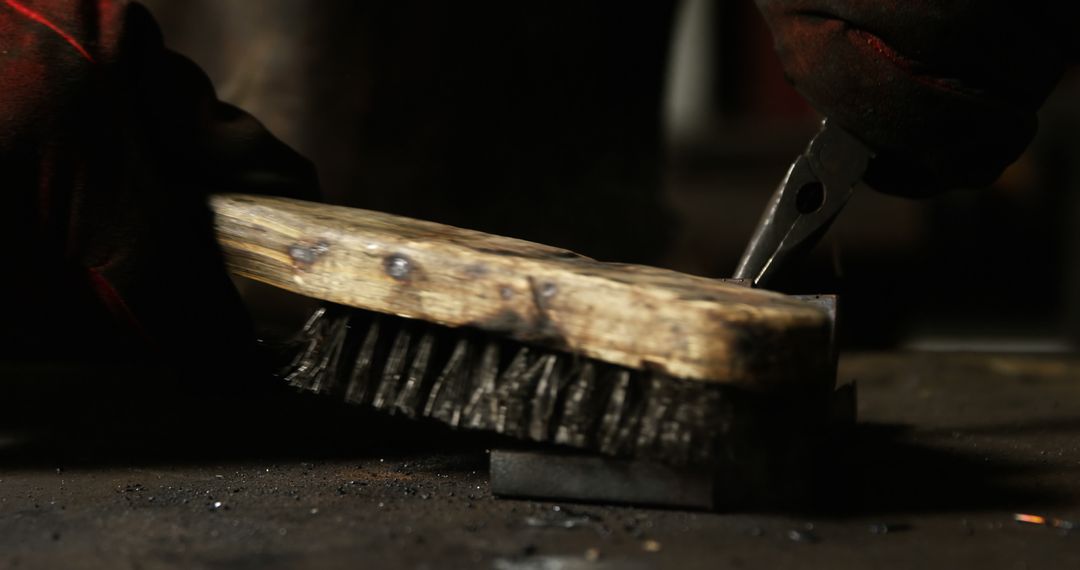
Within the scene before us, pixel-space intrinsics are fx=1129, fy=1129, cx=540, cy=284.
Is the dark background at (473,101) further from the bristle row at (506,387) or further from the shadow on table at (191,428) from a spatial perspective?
the bristle row at (506,387)

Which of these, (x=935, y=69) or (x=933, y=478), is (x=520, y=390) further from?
(x=935, y=69)

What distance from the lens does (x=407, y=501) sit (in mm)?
1025

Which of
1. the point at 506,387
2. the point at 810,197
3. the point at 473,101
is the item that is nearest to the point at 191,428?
the point at 506,387

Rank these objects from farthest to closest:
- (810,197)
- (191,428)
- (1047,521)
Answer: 1. (191,428)
2. (810,197)
3. (1047,521)

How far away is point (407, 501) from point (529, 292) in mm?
231

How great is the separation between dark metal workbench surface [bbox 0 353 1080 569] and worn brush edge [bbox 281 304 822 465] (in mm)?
72

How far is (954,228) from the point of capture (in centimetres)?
392

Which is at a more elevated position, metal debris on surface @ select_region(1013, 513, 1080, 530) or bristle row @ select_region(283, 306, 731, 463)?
metal debris on surface @ select_region(1013, 513, 1080, 530)

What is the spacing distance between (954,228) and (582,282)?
3.31m

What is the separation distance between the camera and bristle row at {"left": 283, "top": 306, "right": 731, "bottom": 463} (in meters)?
0.92

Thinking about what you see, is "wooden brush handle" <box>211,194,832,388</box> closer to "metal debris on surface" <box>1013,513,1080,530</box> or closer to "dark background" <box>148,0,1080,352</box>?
"metal debris on surface" <box>1013,513,1080,530</box>

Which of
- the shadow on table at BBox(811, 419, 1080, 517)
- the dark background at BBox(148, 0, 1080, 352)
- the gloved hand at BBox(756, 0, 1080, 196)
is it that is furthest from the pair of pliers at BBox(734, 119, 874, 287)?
the dark background at BBox(148, 0, 1080, 352)

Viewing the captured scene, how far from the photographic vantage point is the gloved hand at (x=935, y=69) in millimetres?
1152

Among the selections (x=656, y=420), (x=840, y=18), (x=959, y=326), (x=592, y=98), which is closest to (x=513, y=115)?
(x=592, y=98)
